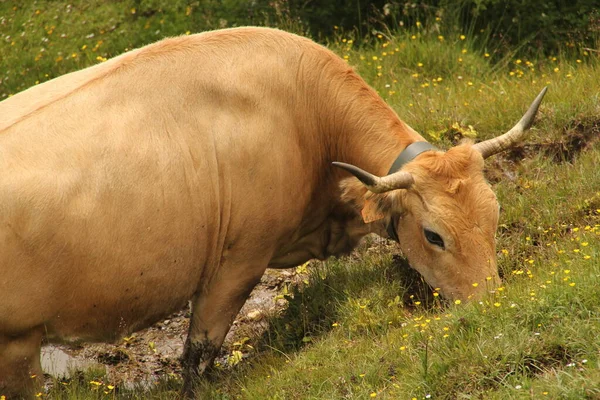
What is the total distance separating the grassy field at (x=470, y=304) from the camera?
6.00 meters

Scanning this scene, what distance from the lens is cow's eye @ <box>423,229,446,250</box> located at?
24.0ft

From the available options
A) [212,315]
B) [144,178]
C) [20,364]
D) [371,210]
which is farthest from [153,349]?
[371,210]

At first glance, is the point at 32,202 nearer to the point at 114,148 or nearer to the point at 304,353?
the point at 114,148

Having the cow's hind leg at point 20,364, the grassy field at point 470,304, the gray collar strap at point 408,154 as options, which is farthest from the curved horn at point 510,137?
the cow's hind leg at point 20,364

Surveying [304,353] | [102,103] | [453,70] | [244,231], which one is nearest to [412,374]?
[304,353]

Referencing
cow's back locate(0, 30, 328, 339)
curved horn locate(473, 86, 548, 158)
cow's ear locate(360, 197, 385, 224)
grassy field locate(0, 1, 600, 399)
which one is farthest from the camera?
curved horn locate(473, 86, 548, 158)

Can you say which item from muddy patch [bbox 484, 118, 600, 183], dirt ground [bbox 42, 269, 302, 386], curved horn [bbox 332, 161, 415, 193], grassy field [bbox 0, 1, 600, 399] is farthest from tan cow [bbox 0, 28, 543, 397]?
muddy patch [bbox 484, 118, 600, 183]

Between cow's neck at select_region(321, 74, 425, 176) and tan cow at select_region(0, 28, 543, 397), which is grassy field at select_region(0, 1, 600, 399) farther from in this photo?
cow's neck at select_region(321, 74, 425, 176)

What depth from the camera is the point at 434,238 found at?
7.36 m

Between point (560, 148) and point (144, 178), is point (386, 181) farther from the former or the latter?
point (560, 148)

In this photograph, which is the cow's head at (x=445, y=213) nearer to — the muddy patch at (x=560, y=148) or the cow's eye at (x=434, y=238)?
the cow's eye at (x=434, y=238)

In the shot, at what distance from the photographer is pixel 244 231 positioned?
743 centimetres

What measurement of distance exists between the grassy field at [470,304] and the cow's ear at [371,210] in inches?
28.2

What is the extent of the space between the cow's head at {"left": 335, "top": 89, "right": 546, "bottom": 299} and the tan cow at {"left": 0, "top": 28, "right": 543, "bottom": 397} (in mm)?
11
